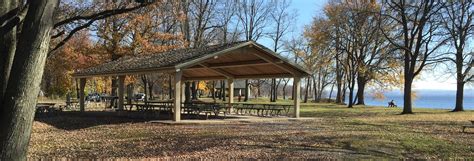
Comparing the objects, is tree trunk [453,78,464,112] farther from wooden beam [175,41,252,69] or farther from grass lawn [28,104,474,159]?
wooden beam [175,41,252,69]

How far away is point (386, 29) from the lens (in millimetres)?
38125

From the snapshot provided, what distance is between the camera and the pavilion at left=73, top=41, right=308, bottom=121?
1961cm

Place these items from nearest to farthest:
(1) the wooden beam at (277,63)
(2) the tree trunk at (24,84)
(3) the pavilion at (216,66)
Answer: (2) the tree trunk at (24,84)
(3) the pavilion at (216,66)
(1) the wooden beam at (277,63)

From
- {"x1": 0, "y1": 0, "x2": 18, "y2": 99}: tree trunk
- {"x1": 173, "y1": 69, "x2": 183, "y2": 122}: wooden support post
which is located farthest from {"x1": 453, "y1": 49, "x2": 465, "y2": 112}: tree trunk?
{"x1": 0, "y1": 0, "x2": 18, "y2": 99}: tree trunk

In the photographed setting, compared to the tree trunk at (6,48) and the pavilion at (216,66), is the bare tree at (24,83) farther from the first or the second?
the pavilion at (216,66)

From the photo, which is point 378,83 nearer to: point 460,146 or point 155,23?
point 155,23

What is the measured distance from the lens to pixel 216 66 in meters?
25.5

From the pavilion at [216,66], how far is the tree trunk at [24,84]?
42.8 feet

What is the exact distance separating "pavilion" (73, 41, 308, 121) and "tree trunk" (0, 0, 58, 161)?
13052 millimetres

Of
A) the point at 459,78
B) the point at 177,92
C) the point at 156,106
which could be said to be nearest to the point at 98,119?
the point at 156,106

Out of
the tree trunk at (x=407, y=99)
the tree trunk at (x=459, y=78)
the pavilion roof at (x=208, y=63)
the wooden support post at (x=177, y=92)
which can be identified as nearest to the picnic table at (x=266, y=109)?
the pavilion roof at (x=208, y=63)

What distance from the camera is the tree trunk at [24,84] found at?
571 cm

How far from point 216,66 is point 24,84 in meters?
19.8

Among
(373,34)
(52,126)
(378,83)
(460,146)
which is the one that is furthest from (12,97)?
(378,83)
